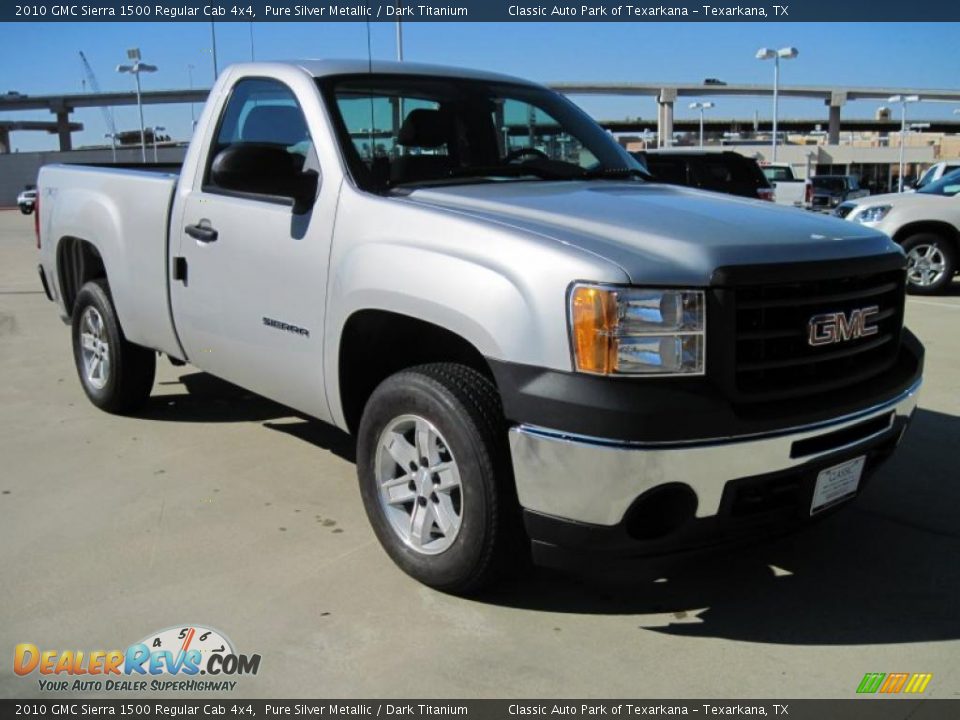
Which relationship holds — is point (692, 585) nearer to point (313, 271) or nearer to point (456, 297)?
point (456, 297)

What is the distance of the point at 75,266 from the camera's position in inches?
234

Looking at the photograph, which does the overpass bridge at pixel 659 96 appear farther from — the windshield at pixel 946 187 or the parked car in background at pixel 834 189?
the windshield at pixel 946 187

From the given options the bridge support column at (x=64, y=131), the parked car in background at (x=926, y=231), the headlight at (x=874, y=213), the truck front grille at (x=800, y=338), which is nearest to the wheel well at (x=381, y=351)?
the truck front grille at (x=800, y=338)

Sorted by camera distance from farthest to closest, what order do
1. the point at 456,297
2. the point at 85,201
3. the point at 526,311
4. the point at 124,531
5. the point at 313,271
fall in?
the point at 85,201 < the point at 124,531 < the point at 313,271 < the point at 456,297 < the point at 526,311

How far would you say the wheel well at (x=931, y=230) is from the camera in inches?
428

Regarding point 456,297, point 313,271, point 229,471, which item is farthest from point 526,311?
point 229,471

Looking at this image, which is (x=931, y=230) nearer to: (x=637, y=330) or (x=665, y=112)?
(x=637, y=330)

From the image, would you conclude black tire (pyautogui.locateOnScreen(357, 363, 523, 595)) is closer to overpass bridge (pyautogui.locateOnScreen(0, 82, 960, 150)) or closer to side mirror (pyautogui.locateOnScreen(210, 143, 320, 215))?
side mirror (pyautogui.locateOnScreen(210, 143, 320, 215))

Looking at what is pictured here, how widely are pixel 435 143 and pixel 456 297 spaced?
1.35 metres

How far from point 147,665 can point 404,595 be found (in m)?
0.89

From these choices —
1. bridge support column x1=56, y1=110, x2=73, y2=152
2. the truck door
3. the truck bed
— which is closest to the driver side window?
the truck door

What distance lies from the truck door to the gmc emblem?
5.92 ft

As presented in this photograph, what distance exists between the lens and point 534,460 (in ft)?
9.25

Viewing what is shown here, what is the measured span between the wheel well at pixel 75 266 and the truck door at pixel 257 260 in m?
1.52
